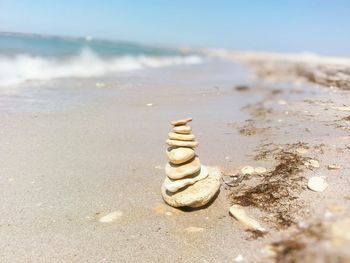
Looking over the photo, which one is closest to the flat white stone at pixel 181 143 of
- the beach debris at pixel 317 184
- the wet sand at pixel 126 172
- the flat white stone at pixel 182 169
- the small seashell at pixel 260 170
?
the flat white stone at pixel 182 169

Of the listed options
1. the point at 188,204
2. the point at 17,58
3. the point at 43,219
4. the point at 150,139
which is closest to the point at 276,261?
the point at 188,204

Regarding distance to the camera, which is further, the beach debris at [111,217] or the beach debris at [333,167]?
the beach debris at [333,167]

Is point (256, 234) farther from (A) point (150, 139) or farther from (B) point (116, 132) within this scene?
(B) point (116, 132)

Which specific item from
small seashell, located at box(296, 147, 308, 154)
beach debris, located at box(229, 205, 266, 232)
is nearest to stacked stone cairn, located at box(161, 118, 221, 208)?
beach debris, located at box(229, 205, 266, 232)

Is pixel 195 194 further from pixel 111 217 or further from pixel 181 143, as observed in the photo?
pixel 111 217

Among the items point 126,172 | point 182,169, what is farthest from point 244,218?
point 126,172

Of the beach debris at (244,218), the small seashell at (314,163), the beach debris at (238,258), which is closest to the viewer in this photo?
the beach debris at (238,258)

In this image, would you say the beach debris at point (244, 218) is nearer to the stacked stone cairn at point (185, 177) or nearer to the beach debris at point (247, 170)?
the stacked stone cairn at point (185, 177)
